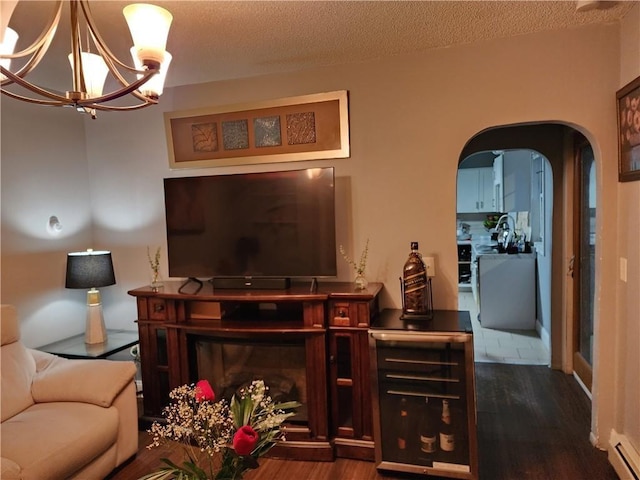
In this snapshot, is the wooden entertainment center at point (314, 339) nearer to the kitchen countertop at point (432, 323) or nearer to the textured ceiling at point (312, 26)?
the kitchen countertop at point (432, 323)

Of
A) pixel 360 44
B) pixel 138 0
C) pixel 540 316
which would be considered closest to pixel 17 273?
pixel 138 0

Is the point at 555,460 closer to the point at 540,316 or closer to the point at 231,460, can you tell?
the point at 231,460

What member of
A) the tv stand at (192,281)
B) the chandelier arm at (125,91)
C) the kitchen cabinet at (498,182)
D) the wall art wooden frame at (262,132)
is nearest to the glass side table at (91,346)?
the tv stand at (192,281)

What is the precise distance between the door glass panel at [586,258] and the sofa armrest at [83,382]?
3220 millimetres

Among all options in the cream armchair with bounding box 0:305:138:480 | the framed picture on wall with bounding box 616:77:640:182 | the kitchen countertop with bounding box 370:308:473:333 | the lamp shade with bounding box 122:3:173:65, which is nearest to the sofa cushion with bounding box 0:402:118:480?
the cream armchair with bounding box 0:305:138:480

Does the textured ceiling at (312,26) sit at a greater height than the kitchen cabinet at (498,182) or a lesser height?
greater

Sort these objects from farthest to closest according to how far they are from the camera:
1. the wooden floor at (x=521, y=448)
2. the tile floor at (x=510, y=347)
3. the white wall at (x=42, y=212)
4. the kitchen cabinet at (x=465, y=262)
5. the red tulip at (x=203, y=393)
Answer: the kitchen cabinet at (x=465, y=262), the tile floor at (x=510, y=347), the white wall at (x=42, y=212), the wooden floor at (x=521, y=448), the red tulip at (x=203, y=393)

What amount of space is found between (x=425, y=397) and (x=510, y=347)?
7.88 feet

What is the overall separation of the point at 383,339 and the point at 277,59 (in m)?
1.89

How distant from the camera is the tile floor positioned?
3.96 metres

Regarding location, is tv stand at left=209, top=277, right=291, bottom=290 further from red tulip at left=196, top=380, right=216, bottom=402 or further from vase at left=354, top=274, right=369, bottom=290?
red tulip at left=196, top=380, right=216, bottom=402

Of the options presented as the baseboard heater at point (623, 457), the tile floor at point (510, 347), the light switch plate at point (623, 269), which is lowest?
the tile floor at point (510, 347)

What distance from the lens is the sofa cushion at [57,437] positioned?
1.88 meters

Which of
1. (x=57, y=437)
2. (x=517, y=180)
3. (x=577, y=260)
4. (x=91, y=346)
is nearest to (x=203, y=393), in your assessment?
(x=57, y=437)
